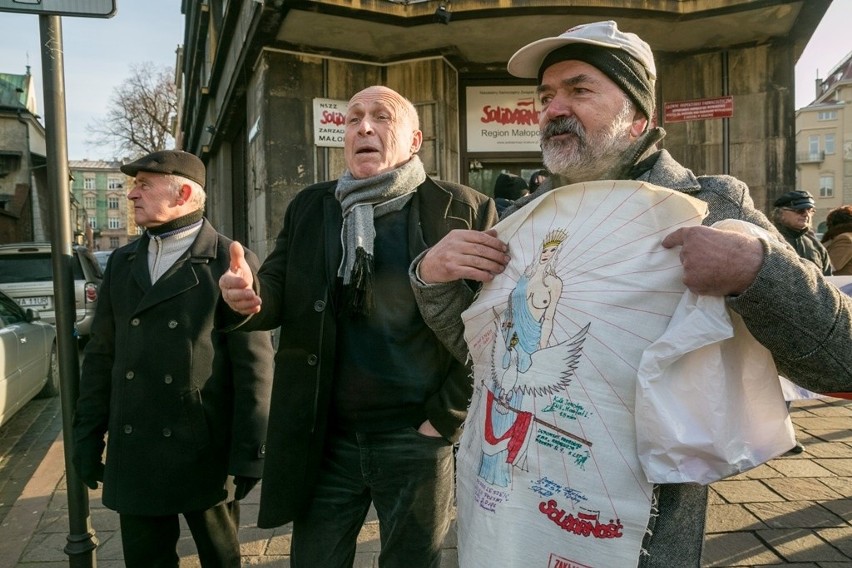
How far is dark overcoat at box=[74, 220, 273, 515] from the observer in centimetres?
248

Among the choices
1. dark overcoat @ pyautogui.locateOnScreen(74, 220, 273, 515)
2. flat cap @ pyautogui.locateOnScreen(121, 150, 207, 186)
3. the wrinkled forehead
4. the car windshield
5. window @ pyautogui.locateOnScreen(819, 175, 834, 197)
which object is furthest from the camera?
window @ pyautogui.locateOnScreen(819, 175, 834, 197)

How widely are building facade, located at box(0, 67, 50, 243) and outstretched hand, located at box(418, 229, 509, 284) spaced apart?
35.2 metres

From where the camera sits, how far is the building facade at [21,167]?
33.7 metres

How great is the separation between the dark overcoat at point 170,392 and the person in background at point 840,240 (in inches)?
225

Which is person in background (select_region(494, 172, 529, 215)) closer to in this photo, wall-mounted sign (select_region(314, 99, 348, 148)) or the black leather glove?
the black leather glove

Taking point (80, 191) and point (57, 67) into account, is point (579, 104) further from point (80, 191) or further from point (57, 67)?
point (80, 191)

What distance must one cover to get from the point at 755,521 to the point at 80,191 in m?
116

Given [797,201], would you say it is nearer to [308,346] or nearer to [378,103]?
[378,103]

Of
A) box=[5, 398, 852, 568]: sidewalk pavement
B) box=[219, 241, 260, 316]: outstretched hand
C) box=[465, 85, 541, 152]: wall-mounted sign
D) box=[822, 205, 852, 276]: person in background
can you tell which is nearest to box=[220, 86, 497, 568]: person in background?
box=[219, 241, 260, 316]: outstretched hand

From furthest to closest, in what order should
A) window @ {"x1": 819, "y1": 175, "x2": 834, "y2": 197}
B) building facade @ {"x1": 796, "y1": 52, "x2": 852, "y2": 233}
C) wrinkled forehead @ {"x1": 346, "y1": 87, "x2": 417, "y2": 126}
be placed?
window @ {"x1": 819, "y1": 175, "x2": 834, "y2": 197}, building facade @ {"x1": 796, "y1": 52, "x2": 852, "y2": 233}, wrinkled forehead @ {"x1": 346, "y1": 87, "x2": 417, "y2": 126}

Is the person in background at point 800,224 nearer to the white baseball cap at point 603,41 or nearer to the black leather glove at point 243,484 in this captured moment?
the white baseball cap at point 603,41

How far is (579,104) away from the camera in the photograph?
1.61 m

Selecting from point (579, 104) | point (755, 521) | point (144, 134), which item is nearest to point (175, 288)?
point (579, 104)

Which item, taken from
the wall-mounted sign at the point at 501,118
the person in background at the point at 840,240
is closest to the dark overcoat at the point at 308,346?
the person in background at the point at 840,240
